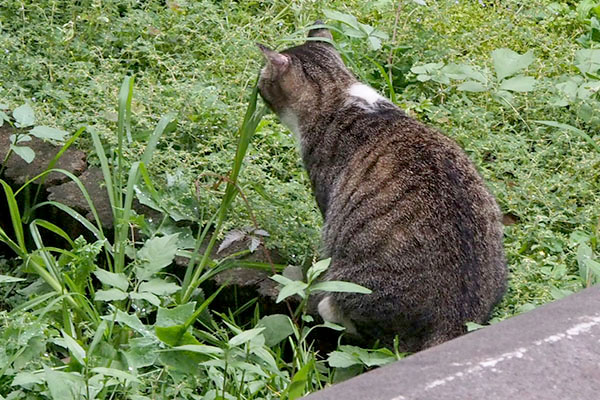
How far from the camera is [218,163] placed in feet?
14.3

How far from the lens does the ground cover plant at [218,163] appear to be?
307cm

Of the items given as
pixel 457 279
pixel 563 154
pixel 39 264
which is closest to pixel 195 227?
pixel 39 264

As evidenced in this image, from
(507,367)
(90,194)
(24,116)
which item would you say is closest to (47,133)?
(24,116)

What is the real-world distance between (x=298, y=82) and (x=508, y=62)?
4.47 ft

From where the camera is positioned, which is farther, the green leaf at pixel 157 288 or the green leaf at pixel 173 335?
the green leaf at pixel 157 288

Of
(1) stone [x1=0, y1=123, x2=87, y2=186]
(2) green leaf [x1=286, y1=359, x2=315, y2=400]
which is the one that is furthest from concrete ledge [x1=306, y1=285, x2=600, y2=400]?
(1) stone [x1=0, y1=123, x2=87, y2=186]

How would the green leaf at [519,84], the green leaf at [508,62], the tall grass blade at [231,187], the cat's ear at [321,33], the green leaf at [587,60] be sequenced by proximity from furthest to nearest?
the green leaf at [587,60]
the green leaf at [508,62]
the green leaf at [519,84]
the cat's ear at [321,33]
the tall grass blade at [231,187]

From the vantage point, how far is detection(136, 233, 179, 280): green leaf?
328 cm

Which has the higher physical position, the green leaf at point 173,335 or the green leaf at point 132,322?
the green leaf at point 173,335

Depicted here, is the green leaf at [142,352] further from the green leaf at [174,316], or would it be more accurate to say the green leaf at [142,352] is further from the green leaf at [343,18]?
the green leaf at [343,18]

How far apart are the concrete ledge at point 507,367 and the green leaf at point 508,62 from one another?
3341mm

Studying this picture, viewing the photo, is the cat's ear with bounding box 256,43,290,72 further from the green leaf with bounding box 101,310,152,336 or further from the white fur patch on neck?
the green leaf with bounding box 101,310,152,336

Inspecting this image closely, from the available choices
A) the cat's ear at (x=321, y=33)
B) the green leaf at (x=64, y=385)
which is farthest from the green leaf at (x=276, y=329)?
the cat's ear at (x=321, y=33)

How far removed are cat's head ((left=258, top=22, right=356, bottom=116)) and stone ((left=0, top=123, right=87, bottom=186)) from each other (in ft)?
2.79
